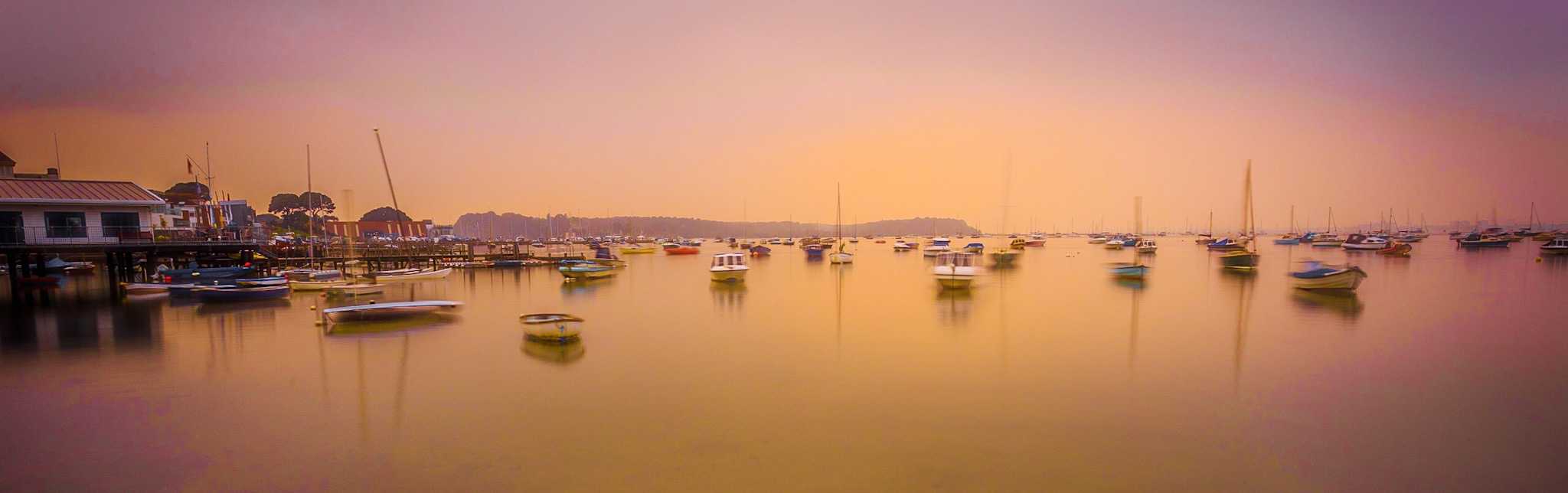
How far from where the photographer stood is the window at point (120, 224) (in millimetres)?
26922

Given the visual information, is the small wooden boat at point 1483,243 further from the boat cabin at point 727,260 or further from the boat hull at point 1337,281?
the boat cabin at point 727,260

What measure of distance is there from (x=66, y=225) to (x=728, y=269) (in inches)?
1100

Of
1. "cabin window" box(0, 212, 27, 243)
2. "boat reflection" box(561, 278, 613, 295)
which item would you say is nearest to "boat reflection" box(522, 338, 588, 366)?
"boat reflection" box(561, 278, 613, 295)

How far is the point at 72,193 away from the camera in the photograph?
2617 cm

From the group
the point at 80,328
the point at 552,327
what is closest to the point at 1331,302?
the point at 552,327

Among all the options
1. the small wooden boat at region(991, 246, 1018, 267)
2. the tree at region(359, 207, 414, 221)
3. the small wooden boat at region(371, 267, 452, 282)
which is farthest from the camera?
the tree at region(359, 207, 414, 221)

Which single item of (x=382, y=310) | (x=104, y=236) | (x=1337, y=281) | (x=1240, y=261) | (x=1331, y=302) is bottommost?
(x=1331, y=302)

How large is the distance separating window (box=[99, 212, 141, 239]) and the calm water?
6.82 m

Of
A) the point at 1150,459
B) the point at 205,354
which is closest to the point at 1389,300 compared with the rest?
the point at 1150,459

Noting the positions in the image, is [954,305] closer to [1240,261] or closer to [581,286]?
[581,286]

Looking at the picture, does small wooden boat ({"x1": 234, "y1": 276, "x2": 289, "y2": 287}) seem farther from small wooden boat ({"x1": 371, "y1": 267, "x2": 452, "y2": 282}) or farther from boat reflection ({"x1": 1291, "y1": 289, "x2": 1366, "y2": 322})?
boat reflection ({"x1": 1291, "y1": 289, "x2": 1366, "y2": 322})

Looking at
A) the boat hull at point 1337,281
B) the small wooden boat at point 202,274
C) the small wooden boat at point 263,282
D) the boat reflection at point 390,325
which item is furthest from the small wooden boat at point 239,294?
the boat hull at point 1337,281

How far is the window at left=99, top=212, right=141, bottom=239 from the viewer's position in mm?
26922

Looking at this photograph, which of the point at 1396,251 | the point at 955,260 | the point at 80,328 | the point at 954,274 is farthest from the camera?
the point at 1396,251
